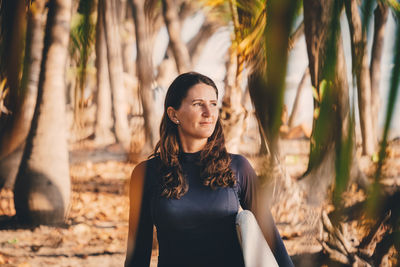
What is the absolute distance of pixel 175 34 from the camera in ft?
10.1

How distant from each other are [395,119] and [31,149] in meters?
3.11

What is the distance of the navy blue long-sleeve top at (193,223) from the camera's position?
4.81 ft

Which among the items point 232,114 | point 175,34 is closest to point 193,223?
point 232,114

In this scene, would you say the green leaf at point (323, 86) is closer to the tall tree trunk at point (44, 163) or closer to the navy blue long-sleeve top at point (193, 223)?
the navy blue long-sleeve top at point (193, 223)

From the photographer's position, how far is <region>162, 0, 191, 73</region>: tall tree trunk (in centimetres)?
280

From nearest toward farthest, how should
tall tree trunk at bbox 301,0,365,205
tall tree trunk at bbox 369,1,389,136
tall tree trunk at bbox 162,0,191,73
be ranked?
1. tall tree trunk at bbox 301,0,365,205
2. tall tree trunk at bbox 369,1,389,136
3. tall tree trunk at bbox 162,0,191,73

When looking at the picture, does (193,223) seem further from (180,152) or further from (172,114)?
(172,114)

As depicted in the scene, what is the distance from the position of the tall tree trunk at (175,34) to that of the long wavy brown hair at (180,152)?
4.50 feet

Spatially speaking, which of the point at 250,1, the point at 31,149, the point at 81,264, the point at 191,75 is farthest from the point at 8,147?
the point at 250,1

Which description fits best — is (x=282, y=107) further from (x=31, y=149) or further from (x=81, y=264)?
(x=31, y=149)

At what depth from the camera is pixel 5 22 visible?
2.05ft

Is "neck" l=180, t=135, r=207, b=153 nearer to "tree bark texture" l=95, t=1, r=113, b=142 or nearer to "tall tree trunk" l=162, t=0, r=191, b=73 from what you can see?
"tree bark texture" l=95, t=1, r=113, b=142

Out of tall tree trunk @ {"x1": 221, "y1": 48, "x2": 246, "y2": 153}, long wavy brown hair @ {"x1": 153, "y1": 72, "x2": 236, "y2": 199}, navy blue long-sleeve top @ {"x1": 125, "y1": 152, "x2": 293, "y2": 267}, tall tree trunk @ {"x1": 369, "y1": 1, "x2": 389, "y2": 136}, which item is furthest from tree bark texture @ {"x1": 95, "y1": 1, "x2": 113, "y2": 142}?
tall tree trunk @ {"x1": 221, "y1": 48, "x2": 246, "y2": 153}

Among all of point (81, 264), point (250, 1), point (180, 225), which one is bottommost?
point (81, 264)
